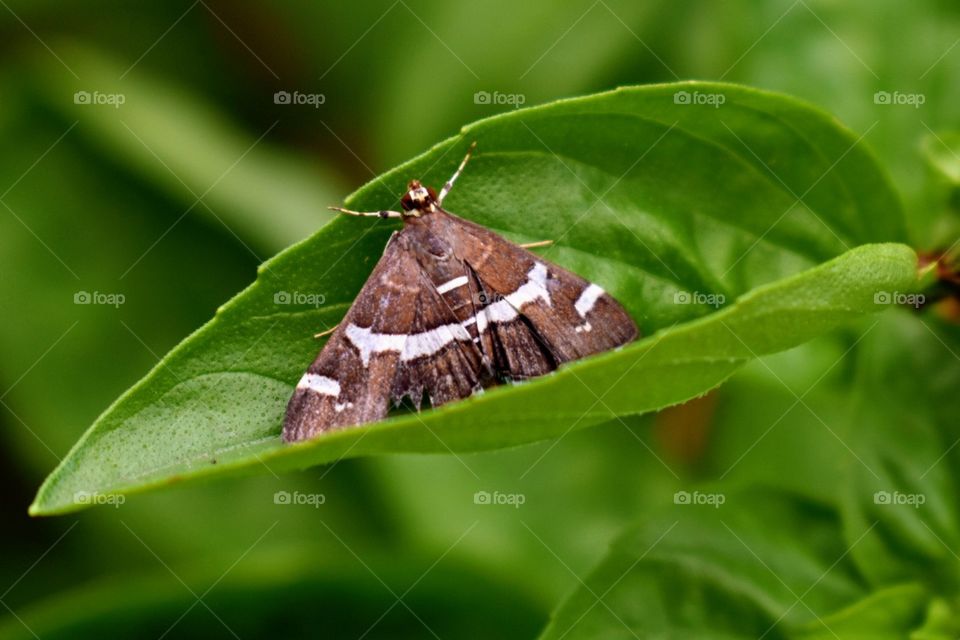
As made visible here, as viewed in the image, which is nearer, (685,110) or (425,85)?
(685,110)

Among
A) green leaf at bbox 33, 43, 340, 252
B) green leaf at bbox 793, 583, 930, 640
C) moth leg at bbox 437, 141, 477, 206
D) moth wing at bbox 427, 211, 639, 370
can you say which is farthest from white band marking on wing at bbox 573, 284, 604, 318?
green leaf at bbox 33, 43, 340, 252

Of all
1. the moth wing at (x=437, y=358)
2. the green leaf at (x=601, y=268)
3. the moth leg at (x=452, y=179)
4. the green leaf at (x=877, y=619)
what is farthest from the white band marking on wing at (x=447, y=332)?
the green leaf at (x=877, y=619)

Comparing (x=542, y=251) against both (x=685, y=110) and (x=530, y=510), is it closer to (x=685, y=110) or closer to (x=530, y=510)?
(x=685, y=110)

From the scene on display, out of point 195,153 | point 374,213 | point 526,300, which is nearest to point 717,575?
point 526,300

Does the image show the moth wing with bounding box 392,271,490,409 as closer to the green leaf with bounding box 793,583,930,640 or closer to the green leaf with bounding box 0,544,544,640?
the green leaf with bounding box 0,544,544,640

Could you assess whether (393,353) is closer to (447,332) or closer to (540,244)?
(447,332)

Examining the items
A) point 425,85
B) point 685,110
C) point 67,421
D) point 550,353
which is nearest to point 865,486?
point 550,353
